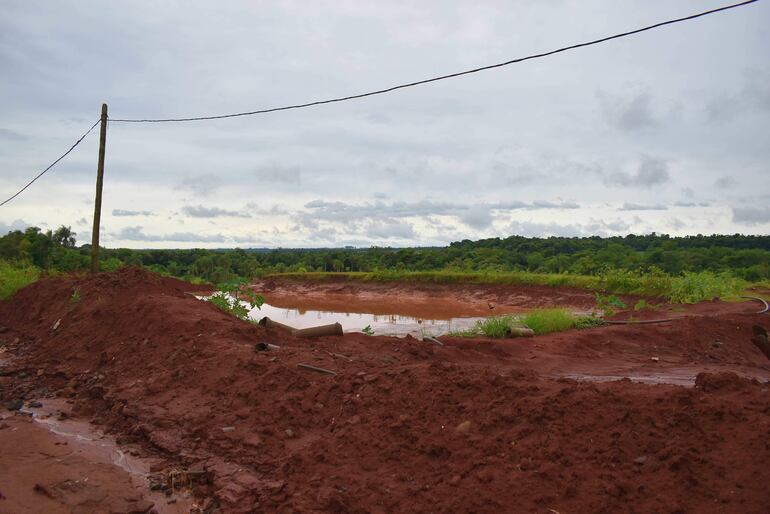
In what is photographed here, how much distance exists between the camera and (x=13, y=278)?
55.6ft

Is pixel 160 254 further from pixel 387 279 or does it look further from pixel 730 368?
pixel 730 368

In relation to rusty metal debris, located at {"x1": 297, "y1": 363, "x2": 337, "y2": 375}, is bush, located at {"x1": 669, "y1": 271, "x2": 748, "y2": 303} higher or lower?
higher

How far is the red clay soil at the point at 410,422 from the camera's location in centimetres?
388

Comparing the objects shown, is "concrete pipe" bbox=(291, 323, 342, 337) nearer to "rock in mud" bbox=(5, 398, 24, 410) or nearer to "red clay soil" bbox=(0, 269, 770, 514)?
"red clay soil" bbox=(0, 269, 770, 514)

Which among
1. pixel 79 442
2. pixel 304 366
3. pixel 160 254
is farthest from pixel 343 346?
pixel 160 254

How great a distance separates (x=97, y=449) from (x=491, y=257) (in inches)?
1281

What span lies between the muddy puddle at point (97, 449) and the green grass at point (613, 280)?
1555 cm

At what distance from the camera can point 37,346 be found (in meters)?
10.9

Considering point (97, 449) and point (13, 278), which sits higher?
point (13, 278)

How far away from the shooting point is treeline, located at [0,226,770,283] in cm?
2388

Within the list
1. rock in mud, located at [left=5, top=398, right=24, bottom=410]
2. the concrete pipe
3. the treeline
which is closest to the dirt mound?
the concrete pipe

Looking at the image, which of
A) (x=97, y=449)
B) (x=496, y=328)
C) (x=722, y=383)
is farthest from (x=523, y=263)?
(x=97, y=449)

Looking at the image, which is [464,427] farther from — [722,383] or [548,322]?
[548,322]

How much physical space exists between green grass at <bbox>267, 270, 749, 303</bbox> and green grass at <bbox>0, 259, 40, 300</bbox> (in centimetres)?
1683
